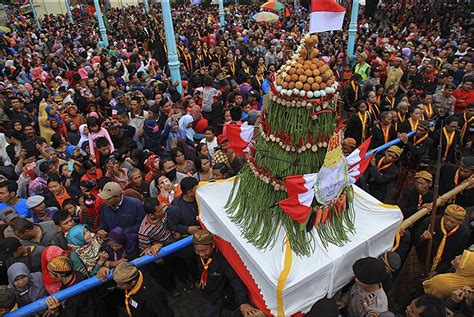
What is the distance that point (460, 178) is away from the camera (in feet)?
14.2

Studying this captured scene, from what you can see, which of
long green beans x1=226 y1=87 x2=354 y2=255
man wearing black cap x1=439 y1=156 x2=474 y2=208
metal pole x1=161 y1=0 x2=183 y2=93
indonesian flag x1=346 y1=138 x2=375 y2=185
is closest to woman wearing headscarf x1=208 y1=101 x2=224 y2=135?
metal pole x1=161 y1=0 x2=183 y2=93

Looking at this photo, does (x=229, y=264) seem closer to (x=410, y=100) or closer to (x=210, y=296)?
(x=210, y=296)

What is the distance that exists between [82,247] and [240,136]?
2.13m

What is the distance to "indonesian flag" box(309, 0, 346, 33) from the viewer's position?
2.30 metres

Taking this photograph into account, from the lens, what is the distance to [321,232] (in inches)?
96.7

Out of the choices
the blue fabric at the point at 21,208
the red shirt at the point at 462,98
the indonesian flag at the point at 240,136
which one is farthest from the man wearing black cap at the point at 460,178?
the blue fabric at the point at 21,208

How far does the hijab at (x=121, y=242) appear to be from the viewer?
137 inches

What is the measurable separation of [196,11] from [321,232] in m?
30.9

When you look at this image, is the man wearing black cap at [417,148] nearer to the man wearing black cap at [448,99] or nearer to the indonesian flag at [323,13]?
the man wearing black cap at [448,99]

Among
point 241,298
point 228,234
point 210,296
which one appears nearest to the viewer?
point 228,234

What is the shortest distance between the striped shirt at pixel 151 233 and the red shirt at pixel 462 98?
672cm

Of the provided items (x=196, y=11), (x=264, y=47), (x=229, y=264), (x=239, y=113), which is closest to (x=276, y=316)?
(x=229, y=264)

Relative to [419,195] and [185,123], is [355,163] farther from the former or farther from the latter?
[185,123]

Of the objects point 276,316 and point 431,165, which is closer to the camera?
point 276,316
